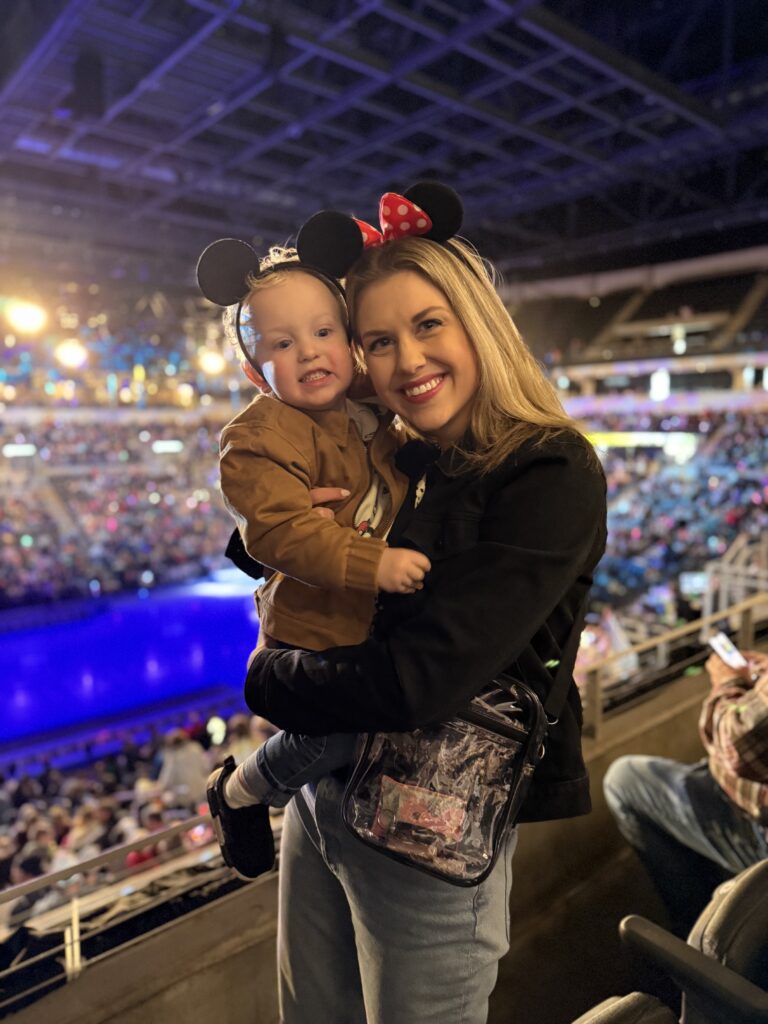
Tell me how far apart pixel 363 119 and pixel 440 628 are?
6502 mm

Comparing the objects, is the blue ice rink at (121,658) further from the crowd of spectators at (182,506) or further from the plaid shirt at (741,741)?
the plaid shirt at (741,741)

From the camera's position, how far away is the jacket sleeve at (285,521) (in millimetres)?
923

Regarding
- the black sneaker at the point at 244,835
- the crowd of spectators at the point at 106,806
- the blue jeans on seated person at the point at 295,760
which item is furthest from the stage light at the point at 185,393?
the blue jeans on seated person at the point at 295,760

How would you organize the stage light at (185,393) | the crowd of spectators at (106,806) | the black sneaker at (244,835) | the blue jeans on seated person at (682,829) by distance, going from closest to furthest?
the black sneaker at (244,835) < the blue jeans on seated person at (682,829) < the crowd of spectators at (106,806) < the stage light at (185,393)

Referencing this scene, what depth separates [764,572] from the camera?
539cm

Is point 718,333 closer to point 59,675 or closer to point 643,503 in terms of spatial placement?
point 643,503

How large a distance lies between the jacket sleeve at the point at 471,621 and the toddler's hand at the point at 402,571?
17 mm

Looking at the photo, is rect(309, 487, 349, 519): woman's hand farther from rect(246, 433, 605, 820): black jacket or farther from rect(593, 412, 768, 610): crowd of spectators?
rect(593, 412, 768, 610): crowd of spectators

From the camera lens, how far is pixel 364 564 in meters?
0.92

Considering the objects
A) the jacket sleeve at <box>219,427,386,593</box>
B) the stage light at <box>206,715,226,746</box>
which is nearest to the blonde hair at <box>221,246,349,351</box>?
the jacket sleeve at <box>219,427,386,593</box>

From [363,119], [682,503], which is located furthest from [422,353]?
[682,503]

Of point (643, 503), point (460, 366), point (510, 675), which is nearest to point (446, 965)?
point (510, 675)

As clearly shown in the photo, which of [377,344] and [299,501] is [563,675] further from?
[377,344]

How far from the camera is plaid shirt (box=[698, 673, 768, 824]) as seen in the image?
5.00 ft
